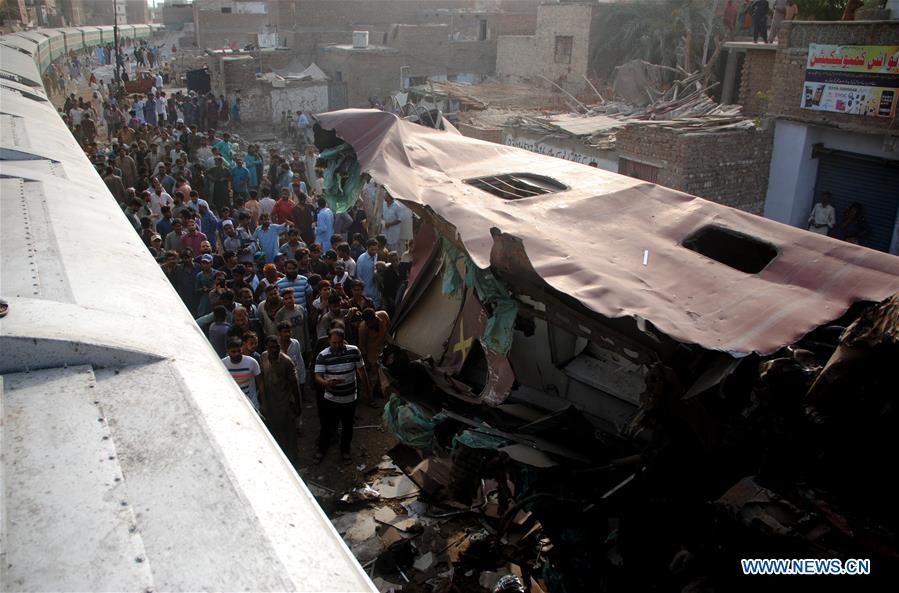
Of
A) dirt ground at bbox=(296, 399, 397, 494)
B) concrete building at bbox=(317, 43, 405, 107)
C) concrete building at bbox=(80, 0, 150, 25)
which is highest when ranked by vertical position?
concrete building at bbox=(80, 0, 150, 25)

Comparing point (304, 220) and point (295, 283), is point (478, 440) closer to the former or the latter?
point (295, 283)

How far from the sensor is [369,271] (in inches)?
339

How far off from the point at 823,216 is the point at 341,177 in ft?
28.5

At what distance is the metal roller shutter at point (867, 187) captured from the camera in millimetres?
10938

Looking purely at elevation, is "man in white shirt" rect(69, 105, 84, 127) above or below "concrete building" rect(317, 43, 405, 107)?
below

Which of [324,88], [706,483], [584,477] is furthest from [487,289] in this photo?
[324,88]

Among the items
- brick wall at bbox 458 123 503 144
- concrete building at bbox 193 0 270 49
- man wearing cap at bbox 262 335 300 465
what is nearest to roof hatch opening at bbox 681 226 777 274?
man wearing cap at bbox 262 335 300 465

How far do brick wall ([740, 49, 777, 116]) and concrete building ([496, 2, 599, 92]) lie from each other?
10150 millimetres

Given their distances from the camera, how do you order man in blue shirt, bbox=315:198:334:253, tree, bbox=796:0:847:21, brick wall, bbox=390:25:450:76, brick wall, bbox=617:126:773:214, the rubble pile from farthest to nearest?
brick wall, bbox=390:25:450:76, tree, bbox=796:0:847:21, brick wall, bbox=617:126:773:214, man in blue shirt, bbox=315:198:334:253, the rubble pile

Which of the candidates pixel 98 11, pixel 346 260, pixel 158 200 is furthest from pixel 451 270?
pixel 98 11

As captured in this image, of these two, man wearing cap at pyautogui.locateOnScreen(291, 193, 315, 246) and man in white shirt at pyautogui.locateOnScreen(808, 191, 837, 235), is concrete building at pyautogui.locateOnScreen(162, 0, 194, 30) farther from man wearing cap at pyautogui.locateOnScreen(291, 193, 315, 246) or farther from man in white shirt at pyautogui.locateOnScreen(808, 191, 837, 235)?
man in white shirt at pyautogui.locateOnScreen(808, 191, 837, 235)

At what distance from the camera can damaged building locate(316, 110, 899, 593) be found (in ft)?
10.7

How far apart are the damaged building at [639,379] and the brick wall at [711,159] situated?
6242mm

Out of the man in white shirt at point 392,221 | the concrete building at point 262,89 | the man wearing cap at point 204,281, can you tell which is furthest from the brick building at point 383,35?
the man wearing cap at point 204,281
